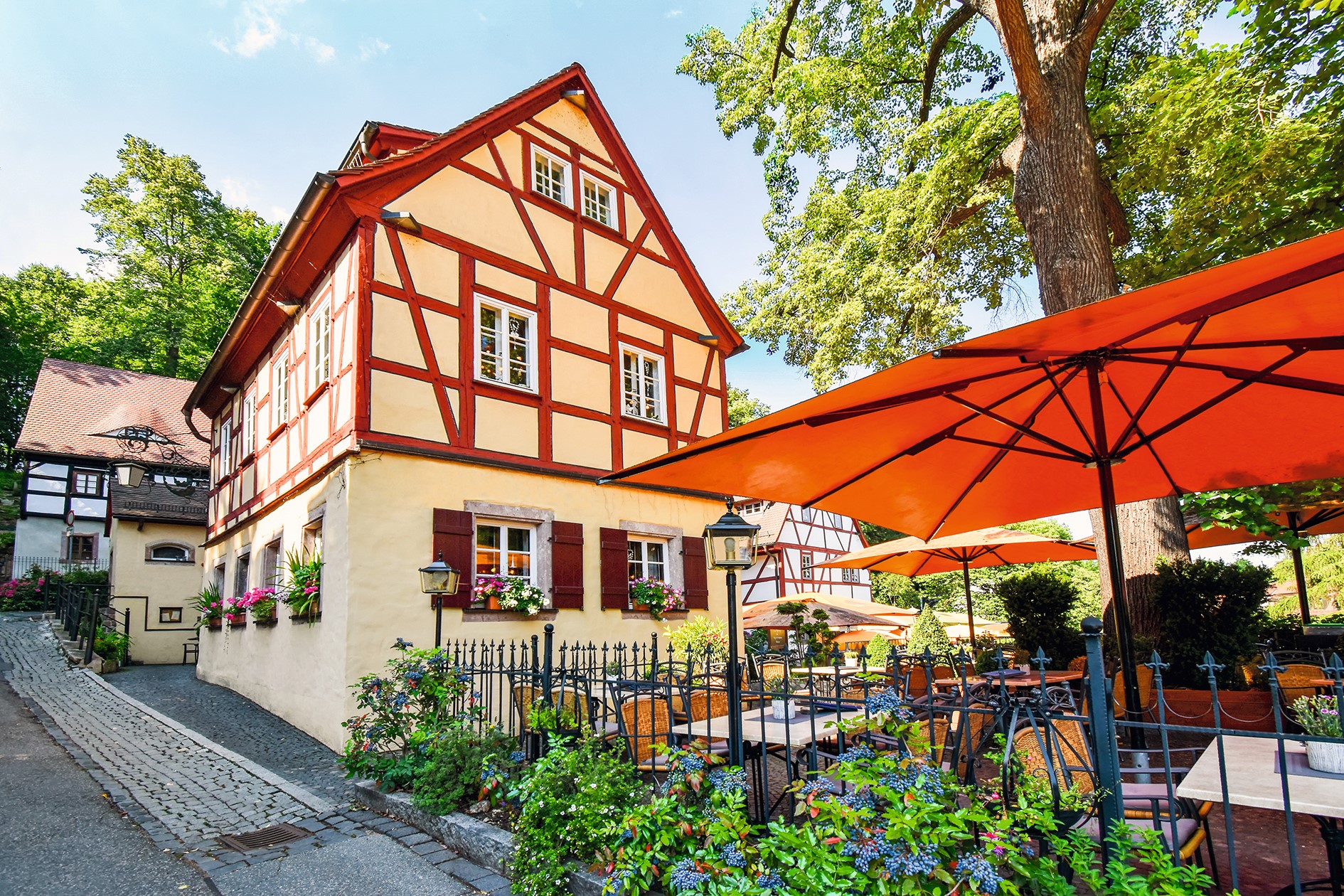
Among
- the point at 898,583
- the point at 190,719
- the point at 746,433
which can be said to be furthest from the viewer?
the point at 898,583

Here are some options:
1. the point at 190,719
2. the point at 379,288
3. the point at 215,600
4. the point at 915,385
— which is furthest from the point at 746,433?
the point at 215,600

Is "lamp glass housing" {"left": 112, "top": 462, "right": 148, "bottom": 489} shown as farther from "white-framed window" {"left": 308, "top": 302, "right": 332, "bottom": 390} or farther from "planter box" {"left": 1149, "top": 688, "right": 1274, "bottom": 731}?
"planter box" {"left": 1149, "top": 688, "right": 1274, "bottom": 731}

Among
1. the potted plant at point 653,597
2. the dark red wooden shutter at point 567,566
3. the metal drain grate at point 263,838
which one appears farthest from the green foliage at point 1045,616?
the metal drain grate at point 263,838

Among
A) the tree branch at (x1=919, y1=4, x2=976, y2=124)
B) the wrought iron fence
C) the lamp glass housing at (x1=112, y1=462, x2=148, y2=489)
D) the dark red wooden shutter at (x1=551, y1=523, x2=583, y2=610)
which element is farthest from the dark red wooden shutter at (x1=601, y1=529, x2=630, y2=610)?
the lamp glass housing at (x1=112, y1=462, x2=148, y2=489)

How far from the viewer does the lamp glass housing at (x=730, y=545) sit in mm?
4016

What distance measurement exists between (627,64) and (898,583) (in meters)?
23.3

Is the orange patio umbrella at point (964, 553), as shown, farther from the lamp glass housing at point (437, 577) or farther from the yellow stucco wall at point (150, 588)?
Result: the yellow stucco wall at point (150, 588)

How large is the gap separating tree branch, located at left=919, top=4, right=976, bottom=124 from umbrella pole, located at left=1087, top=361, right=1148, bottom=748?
9442mm

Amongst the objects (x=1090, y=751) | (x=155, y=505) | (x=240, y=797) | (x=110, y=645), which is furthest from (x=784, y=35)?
(x=155, y=505)

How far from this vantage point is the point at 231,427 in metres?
13.6

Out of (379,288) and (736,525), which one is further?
(379,288)

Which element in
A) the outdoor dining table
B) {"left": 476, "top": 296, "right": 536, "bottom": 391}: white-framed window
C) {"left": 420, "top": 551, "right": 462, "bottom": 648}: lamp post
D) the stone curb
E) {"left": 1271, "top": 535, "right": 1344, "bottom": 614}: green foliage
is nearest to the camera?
the outdoor dining table

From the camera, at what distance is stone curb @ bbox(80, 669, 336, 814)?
19.0 ft

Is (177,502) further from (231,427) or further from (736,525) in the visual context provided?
(736,525)
